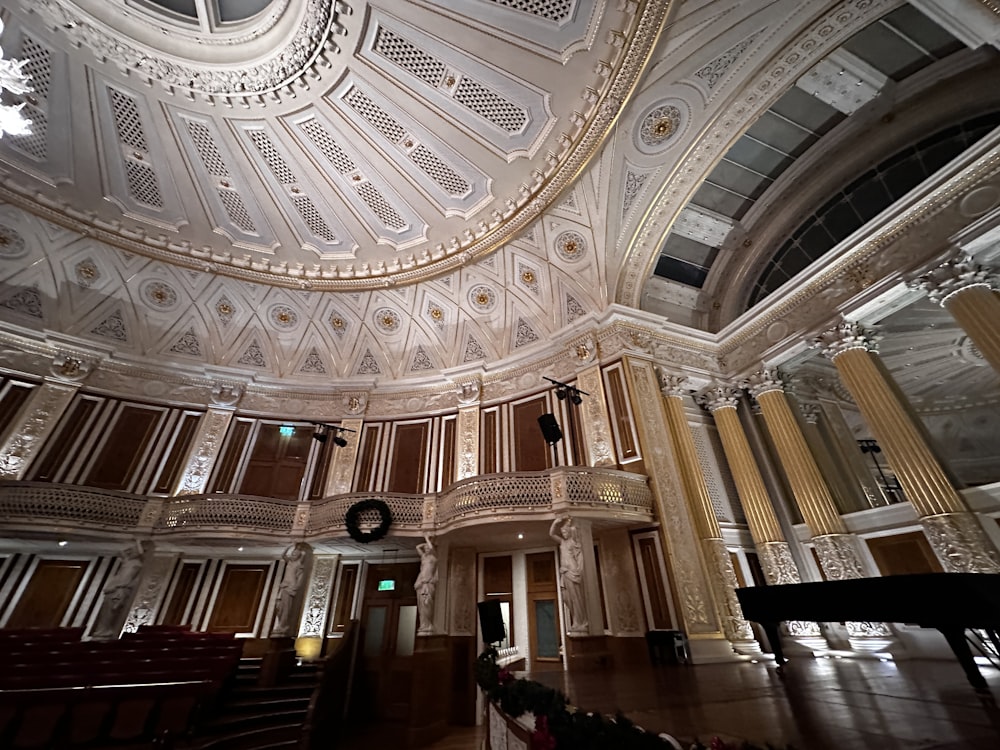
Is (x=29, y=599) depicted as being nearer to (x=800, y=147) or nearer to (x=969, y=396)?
(x=800, y=147)

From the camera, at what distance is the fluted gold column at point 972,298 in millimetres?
6868

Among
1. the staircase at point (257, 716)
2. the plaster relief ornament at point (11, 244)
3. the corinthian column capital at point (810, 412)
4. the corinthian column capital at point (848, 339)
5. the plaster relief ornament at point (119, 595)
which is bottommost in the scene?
the staircase at point (257, 716)

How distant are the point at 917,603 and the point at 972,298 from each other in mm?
6385

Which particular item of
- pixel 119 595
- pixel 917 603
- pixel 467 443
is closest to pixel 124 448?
pixel 119 595

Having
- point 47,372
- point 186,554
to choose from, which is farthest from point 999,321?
point 47,372

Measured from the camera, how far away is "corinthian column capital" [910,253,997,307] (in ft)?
23.9

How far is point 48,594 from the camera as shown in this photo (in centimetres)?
1081

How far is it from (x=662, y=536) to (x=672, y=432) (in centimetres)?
268

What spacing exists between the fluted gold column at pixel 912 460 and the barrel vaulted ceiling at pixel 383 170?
3517 millimetres

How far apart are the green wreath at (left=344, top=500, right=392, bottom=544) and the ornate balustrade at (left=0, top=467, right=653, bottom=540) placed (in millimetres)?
195

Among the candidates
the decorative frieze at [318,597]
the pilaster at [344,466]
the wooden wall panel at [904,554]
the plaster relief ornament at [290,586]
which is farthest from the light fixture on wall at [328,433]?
the wooden wall panel at [904,554]

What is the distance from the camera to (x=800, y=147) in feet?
34.4

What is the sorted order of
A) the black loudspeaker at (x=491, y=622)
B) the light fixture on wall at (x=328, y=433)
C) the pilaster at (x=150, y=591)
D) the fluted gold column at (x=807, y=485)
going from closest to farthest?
the black loudspeaker at (x=491, y=622)
the fluted gold column at (x=807, y=485)
the pilaster at (x=150, y=591)
the light fixture on wall at (x=328, y=433)

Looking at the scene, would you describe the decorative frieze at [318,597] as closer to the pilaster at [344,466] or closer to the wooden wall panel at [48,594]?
the pilaster at [344,466]
